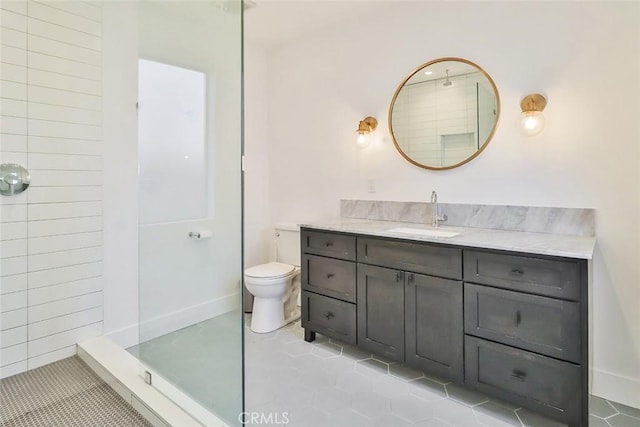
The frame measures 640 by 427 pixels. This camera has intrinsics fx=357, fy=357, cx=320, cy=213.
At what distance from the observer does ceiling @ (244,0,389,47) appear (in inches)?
104

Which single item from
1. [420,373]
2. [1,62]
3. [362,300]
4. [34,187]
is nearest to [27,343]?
[34,187]

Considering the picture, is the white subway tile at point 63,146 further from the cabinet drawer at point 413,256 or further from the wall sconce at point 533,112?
the wall sconce at point 533,112

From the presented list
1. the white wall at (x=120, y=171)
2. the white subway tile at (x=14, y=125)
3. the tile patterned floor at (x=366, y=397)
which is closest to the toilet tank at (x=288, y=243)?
the tile patterned floor at (x=366, y=397)

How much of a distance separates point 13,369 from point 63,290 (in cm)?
49

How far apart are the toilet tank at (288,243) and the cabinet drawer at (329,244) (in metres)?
0.51

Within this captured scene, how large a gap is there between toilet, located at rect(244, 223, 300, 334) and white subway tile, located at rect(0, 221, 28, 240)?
1397 millimetres

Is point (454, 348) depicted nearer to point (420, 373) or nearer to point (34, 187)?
point (420, 373)

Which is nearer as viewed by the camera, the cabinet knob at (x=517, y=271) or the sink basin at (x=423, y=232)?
the cabinet knob at (x=517, y=271)

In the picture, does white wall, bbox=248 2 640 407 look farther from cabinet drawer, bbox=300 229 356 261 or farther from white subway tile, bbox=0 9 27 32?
white subway tile, bbox=0 9 27 32

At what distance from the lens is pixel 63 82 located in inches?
89.1

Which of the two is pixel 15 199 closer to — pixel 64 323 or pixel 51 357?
pixel 64 323

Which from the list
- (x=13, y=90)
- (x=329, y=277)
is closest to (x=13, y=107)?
(x=13, y=90)

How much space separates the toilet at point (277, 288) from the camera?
8.82 feet

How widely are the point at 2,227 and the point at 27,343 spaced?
710 millimetres
